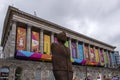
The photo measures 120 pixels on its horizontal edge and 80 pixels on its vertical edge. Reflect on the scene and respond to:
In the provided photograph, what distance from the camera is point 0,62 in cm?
2355

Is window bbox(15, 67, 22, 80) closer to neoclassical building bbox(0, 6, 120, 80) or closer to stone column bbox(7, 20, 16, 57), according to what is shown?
neoclassical building bbox(0, 6, 120, 80)

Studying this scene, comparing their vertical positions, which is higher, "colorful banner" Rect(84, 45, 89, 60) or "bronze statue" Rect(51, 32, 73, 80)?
"colorful banner" Rect(84, 45, 89, 60)

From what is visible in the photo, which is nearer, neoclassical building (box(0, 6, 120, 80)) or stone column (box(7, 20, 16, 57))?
neoclassical building (box(0, 6, 120, 80))

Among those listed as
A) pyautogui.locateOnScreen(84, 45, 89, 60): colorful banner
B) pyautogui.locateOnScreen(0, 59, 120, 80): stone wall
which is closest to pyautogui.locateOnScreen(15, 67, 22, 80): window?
pyautogui.locateOnScreen(0, 59, 120, 80): stone wall

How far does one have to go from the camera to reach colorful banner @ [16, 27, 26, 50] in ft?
112

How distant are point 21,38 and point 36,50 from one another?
4.20m

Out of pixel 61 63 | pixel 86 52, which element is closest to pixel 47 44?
pixel 86 52

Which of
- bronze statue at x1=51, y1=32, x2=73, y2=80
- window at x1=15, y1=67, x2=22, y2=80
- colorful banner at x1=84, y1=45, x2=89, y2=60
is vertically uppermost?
colorful banner at x1=84, y1=45, x2=89, y2=60

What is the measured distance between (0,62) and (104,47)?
46238mm

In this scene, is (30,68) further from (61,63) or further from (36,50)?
(61,63)

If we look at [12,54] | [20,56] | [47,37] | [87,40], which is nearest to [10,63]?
[20,56]

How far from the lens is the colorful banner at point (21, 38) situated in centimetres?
3404

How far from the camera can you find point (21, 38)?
35.1m

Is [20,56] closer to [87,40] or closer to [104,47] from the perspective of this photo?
[87,40]
